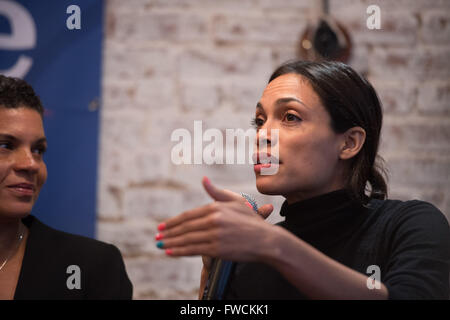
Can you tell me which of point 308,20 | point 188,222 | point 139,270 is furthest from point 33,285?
point 308,20

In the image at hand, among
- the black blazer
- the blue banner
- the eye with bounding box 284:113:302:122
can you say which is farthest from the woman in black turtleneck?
the blue banner

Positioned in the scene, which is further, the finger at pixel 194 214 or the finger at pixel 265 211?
the finger at pixel 265 211

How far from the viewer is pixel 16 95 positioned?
3.84ft

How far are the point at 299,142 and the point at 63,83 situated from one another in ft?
3.11

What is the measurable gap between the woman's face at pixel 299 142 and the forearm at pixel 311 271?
27cm

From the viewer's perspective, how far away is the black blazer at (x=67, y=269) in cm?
109

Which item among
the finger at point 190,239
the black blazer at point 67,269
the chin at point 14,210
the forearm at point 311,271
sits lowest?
the black blazer at point 67,269

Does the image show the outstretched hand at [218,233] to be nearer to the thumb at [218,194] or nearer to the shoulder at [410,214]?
the thumb at [218,194]

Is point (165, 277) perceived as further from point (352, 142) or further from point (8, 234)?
point (352, 142)

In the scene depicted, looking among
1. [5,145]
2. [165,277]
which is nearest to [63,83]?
[5,145]

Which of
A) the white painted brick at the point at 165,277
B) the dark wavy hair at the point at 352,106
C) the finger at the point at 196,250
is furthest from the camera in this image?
the white painted brick at the point at 165,277

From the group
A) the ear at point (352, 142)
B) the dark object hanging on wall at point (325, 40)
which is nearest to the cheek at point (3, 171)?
the ear at point (352, 142)
